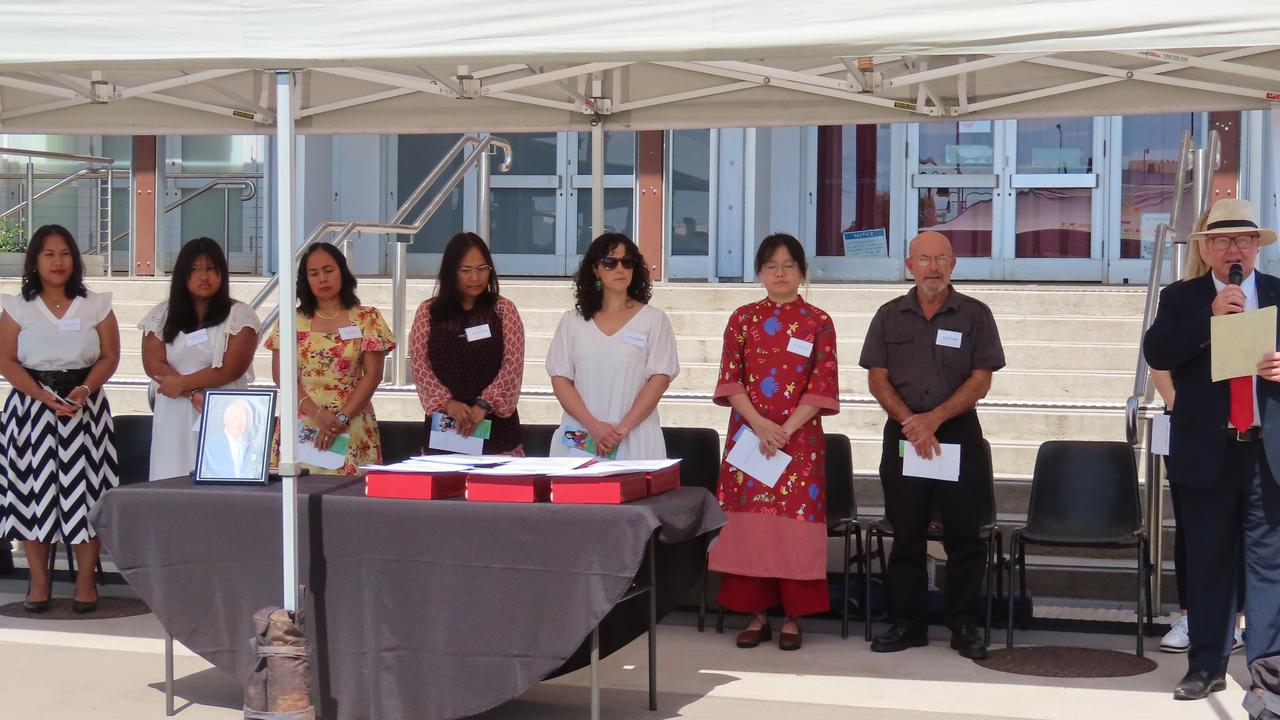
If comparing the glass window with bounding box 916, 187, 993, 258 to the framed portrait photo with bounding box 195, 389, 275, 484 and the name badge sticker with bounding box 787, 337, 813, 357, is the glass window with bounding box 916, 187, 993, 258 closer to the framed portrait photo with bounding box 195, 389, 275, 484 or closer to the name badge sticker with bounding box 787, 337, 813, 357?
the name badge sticker with bounding box 787, 337, 813, 357

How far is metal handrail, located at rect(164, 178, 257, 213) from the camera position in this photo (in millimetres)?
12156

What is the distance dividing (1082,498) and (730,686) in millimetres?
1812

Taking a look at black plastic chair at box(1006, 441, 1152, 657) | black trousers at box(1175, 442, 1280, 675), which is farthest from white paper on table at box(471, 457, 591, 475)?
black plastic chair at box(1006, 441, 1152, 657)

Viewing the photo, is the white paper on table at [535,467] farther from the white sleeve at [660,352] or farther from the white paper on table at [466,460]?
the white sleeve at [660,352]

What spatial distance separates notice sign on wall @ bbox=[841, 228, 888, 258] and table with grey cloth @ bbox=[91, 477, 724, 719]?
7695mm

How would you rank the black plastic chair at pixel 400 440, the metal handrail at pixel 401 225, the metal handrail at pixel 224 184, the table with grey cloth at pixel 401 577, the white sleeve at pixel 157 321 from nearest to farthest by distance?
1. the table with grey cloth at pixel 401 577
2. the white sleeve at pixel 157 321
3. the black plastic chair at pixel 400 440
4. the metal handrail at pixel 401 225
5. the metal handrail at pixel 224 184

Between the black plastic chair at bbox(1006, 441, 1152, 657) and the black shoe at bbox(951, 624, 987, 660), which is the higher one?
the black plastic chair at bbox(1006, 441, 1152, 657)

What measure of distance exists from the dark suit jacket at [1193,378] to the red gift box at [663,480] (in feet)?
4.95

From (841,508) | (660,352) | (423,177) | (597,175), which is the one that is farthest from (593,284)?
(423,177)

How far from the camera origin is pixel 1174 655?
5176 mm

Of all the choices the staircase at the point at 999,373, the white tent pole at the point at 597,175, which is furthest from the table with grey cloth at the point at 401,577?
the staircase at the point at 999,373

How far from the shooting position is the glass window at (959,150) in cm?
1163

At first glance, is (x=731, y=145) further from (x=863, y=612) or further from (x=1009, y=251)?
(x=863, y=612)

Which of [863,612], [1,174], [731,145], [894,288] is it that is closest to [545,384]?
[894,288]
